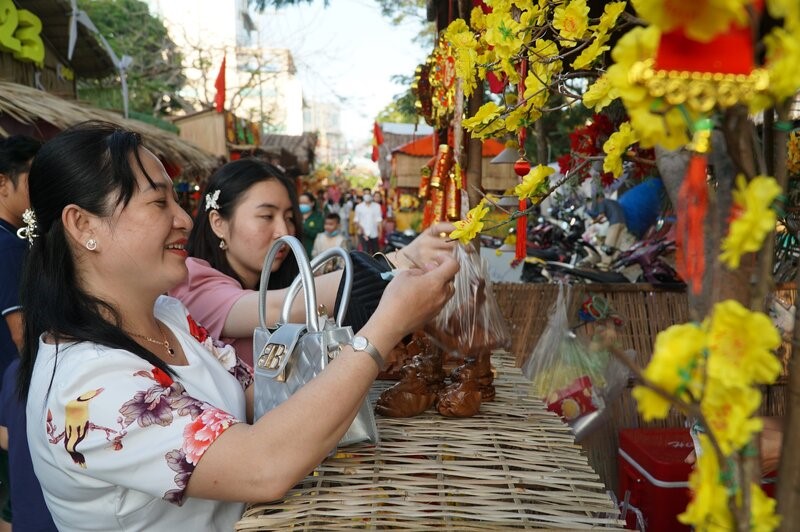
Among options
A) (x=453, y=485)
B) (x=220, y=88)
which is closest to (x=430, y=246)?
(x=453, y=485)

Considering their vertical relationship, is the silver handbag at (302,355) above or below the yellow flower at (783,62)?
below

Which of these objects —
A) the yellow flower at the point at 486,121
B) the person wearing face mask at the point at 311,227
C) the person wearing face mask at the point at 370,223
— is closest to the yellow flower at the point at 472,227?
the yellow flower at the point at 486,121

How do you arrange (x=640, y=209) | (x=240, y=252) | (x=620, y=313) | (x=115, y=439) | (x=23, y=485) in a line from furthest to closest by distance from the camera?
(x=640, y=209), (x=620, y=313), (x=240, y=252), (x=23, y=485), (x=115, y=439)

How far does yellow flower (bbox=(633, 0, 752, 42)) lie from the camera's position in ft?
1.56

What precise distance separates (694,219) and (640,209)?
5987 millimetres

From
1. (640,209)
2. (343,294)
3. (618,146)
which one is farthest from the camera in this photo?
(640,209)

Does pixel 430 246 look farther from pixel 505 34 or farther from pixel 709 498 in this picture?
pixel 709 498

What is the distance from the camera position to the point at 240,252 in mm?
2227

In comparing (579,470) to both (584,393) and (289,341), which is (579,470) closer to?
(289,341)

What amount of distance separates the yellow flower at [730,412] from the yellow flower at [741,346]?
0.01 metres

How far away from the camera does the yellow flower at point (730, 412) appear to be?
0.49 metres

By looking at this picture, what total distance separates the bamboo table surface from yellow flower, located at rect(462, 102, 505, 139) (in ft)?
2.24

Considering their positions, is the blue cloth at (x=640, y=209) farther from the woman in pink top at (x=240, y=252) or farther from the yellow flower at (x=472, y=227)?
the yellow flower at (x=472, y=227)

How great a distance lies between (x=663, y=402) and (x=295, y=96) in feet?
172
